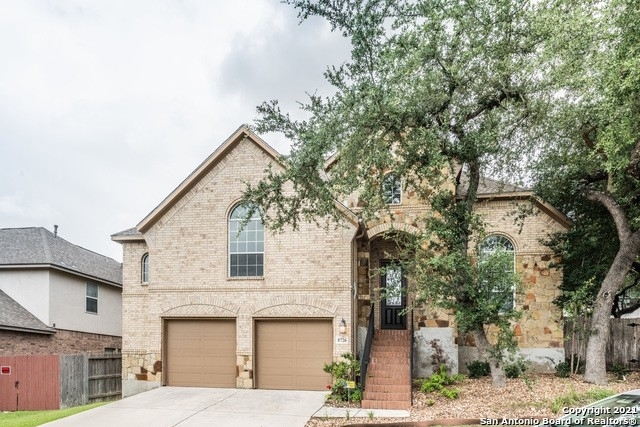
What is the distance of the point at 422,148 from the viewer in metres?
13.7

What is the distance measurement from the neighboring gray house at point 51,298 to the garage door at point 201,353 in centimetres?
666

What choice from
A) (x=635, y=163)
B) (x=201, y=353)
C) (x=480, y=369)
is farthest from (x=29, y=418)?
(x=635, y=163)

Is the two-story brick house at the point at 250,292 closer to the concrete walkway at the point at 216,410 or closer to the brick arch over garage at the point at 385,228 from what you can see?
the brick arch over garage at the point at 385,228

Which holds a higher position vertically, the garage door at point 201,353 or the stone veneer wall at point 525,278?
the stone veneer wall at point 525,278

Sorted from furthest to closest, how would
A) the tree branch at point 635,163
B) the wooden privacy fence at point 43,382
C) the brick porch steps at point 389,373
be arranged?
the wooden privacy fence at point 43,382, the brick porch steps at point 389,373, the tree branch at point 635,163

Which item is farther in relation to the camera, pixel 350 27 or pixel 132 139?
pixel 132 139

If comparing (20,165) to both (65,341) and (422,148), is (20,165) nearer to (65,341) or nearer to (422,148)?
(65,341)

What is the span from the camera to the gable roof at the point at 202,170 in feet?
54.2

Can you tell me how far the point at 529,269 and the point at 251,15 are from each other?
11.4m

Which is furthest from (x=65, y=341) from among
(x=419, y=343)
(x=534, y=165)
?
(x=534, y=165)

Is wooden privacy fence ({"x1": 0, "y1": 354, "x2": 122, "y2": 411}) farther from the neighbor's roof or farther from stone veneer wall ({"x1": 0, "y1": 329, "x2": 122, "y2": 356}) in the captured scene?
the neighbor's roof

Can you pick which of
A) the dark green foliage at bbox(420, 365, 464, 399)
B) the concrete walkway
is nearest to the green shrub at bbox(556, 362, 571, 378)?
the dark green foliage at bbox(420, 365, 464, 399)

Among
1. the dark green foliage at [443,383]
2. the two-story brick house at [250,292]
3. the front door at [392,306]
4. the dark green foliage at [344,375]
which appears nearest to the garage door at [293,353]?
the two-story brick house at [250,292]

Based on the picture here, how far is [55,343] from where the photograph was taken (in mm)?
21672
